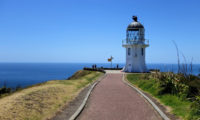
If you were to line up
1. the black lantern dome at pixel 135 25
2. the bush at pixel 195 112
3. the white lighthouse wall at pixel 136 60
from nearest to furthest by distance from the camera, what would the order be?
the bush at pixel 195 112
the black lantern dome at pixel 135 25
the white lighthouse wall at pixel 136 60

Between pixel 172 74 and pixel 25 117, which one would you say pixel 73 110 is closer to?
pixel 25 117

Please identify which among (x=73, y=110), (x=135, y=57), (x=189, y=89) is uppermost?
(x=135, y=57)

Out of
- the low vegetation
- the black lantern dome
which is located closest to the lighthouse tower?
the black lantern dome

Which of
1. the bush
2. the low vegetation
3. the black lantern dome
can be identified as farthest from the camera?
the black lantern dome

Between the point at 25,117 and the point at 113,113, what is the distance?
3.49 metres

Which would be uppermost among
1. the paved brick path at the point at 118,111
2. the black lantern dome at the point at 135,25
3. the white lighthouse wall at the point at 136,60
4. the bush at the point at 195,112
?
the black lantern dome at the point at 135,25

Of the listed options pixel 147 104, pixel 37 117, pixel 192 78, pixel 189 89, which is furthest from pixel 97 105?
pixel 192 78

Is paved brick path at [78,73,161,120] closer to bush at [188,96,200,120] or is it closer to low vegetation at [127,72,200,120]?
low vegetation at [127,72,200,120]

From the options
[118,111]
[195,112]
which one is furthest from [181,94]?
[118,111]

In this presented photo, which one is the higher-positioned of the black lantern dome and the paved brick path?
the black lantern dome

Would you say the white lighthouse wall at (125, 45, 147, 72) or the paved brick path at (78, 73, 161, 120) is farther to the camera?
the white lighthouse wall at (125, 45, 147, 72)

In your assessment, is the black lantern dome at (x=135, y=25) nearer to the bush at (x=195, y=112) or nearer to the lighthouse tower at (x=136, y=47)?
the lighthouse tower at (x=136, y=47)

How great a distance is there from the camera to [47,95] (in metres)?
12.5

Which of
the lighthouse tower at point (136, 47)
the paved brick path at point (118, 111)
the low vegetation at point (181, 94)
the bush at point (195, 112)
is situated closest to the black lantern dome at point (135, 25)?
the lighthouse tower at point (136, 47)
